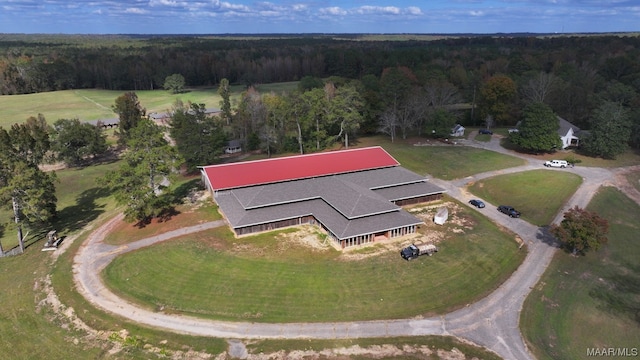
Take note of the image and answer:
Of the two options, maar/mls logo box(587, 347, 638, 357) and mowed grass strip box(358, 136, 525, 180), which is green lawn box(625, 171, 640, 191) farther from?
maar/mls logo box(587, 347, 638, 357)

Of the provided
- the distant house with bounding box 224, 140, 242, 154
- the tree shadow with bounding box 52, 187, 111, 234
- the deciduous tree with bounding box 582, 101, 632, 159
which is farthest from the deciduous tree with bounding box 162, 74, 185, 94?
the deciduous tree with bounding box 582, 101, 632, 159

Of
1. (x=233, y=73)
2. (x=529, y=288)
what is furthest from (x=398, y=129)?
(x=233, y=73)

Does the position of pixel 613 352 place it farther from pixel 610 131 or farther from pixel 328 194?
pixel 610 131

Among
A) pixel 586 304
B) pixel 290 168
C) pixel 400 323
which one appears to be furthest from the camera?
pixel 290 168

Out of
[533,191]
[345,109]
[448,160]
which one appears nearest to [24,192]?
A: [345,109]

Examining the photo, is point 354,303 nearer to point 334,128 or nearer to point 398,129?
point 334,128

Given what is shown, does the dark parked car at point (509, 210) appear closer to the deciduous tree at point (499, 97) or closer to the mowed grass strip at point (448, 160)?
the mowed grass strip at point (448, 160)
